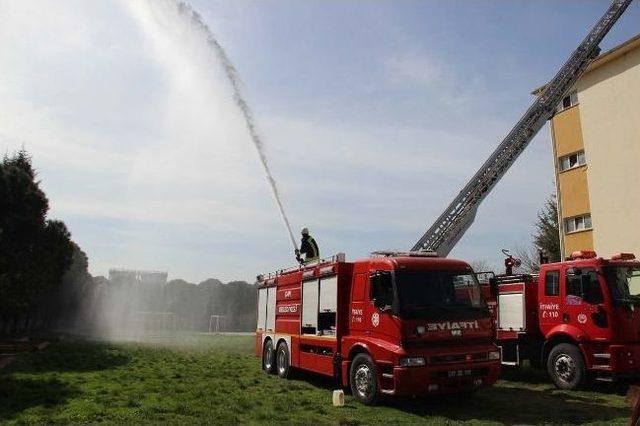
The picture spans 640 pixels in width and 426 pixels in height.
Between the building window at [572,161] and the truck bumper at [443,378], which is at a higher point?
the building window at [572,161]

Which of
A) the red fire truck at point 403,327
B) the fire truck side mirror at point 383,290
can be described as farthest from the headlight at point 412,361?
the fire truck side mirror at point 383,290

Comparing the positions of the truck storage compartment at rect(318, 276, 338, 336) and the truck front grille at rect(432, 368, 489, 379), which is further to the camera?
the truck storage compartment at rect(318, 276, 338, 336)

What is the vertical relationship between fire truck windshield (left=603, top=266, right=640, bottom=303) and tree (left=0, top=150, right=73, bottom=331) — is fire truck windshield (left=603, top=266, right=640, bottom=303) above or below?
below

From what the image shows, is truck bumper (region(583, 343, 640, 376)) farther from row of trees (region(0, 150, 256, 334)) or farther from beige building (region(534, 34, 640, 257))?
row of trees (region(0, 150, 256, 334))

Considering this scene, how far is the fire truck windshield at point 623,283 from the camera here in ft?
37.4

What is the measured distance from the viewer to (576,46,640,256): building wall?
21.3m

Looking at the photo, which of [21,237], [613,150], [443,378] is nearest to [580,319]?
[443,378]

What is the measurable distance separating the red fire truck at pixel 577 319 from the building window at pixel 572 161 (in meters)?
13.1

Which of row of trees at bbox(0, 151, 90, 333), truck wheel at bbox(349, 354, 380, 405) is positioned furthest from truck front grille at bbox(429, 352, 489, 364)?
row of trees at bbox(0, 151, 90, 333)

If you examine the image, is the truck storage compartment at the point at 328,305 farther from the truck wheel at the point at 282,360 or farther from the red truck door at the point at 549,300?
the red truck door at the point at 549,300

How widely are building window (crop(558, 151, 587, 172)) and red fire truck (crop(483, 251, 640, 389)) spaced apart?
13063mm

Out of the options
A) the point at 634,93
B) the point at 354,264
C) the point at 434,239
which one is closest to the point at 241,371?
the point at 354,264

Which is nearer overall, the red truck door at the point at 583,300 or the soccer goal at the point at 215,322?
the red truck door at the point at 583,300

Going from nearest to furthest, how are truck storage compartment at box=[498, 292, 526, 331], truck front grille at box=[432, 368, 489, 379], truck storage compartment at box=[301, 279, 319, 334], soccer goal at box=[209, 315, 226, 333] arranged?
truck front grille at box=[432, 368, 489, 379] → truck storage compartment at box=[301, 279, 319, 334] → truck storage compartment at box=[498, 292, 526, 331] → soccer goal at box=[209, 315, 226, 333]
